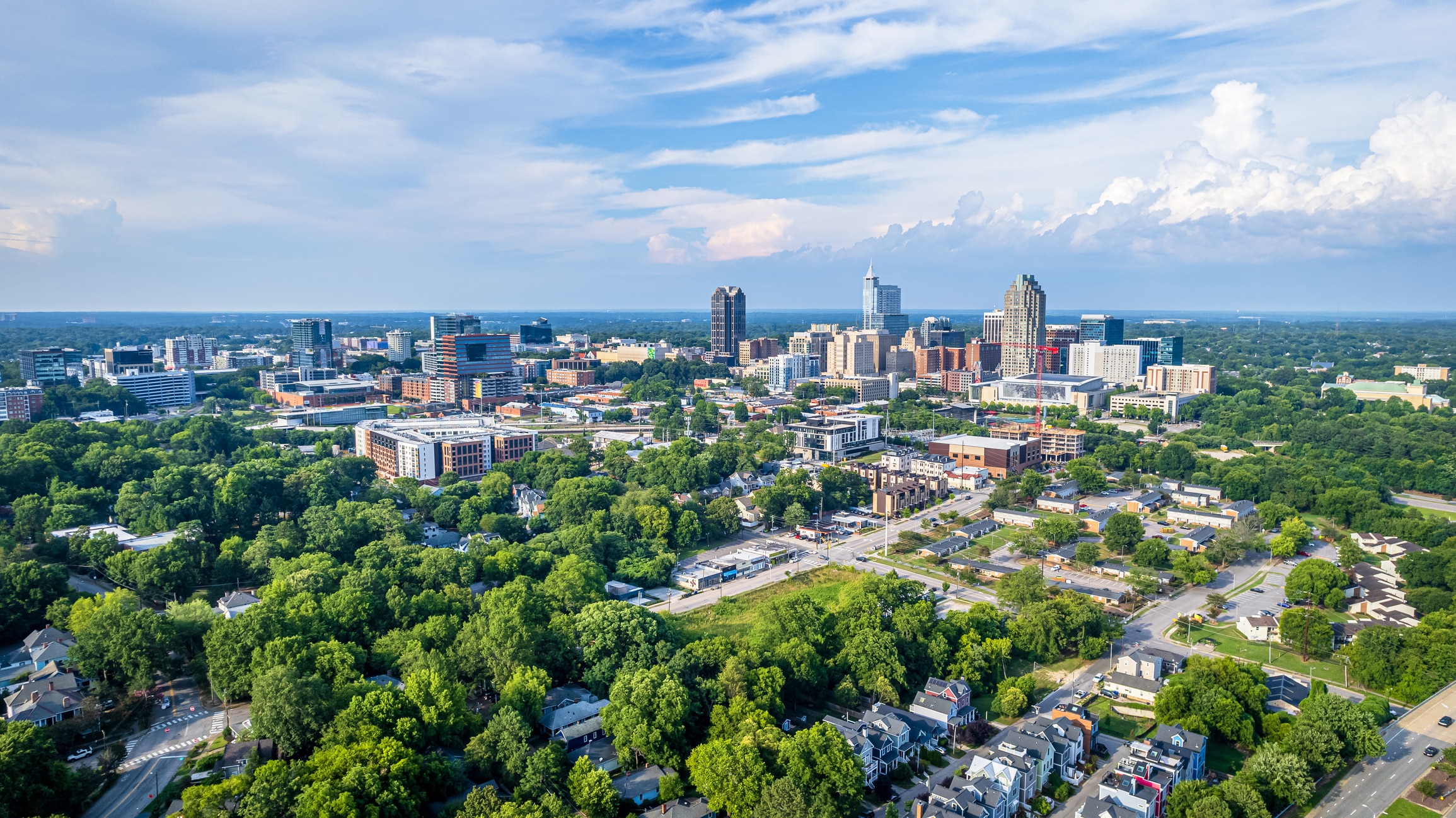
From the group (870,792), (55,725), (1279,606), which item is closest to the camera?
(870,792)

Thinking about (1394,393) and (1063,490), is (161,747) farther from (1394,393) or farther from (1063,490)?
(1394,393)

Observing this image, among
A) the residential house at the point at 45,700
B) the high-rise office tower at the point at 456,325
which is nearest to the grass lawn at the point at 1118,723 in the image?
the residential house at the point at 45,700

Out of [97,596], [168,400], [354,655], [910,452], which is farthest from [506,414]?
[354,655]

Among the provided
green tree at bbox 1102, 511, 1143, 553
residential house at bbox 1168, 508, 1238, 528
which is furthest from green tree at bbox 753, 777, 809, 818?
residential house at bbox 1168, 508, 1238, 528

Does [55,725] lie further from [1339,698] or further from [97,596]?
[1339,698]

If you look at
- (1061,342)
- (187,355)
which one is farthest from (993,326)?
(187,355)

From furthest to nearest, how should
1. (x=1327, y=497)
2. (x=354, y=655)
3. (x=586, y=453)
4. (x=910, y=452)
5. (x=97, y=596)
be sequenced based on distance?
(x=910, y=452), (x=586, y=453), (x=1327, y=497), (x=97, y=596), (x=354, y=655)

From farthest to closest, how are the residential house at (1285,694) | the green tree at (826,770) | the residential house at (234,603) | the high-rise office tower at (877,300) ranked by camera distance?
the high-rise office tower at (877,300) → the residential house at (234,603) → the residential house at (1285,694) → the green tree at (826,770)

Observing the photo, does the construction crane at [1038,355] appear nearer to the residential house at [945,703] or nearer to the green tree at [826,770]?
the residential house at [945,703]
